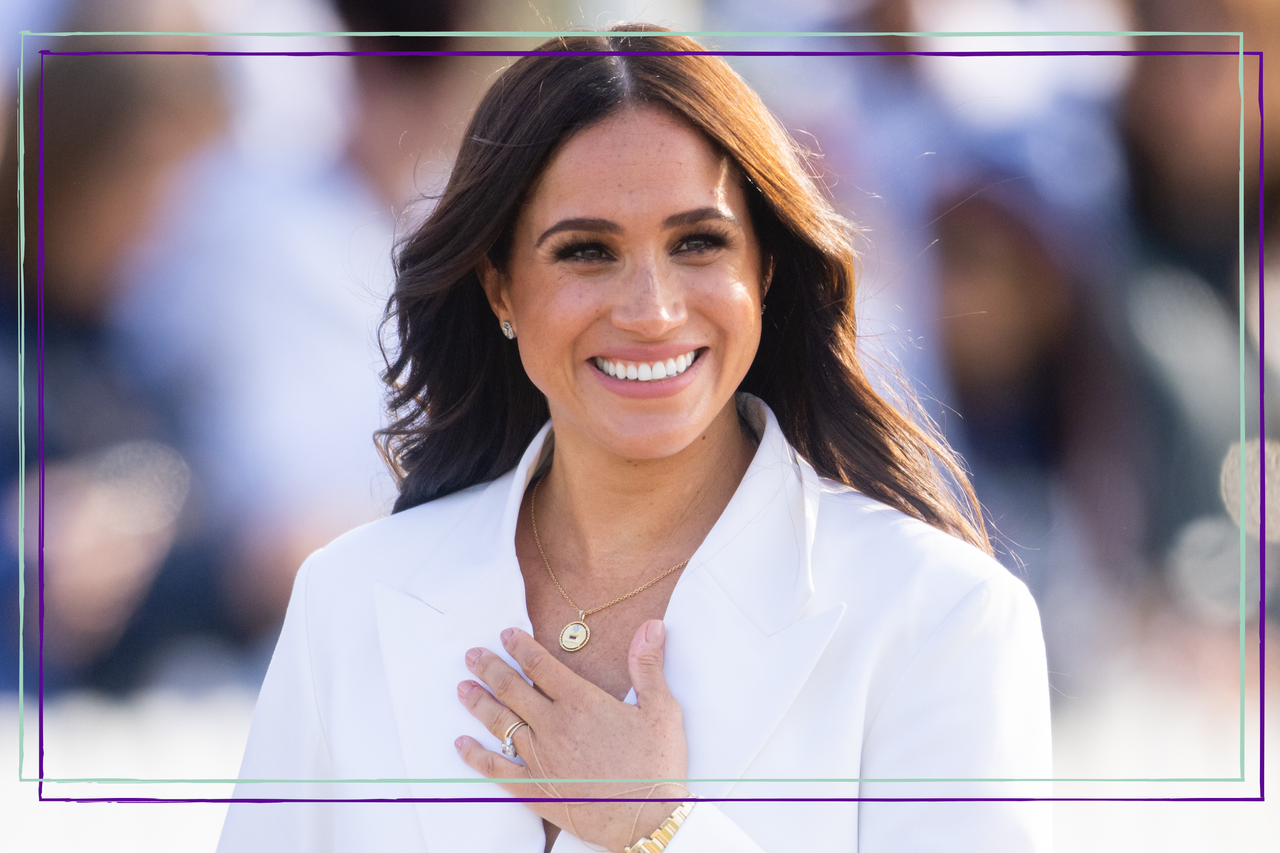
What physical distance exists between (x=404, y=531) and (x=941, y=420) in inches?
41.4

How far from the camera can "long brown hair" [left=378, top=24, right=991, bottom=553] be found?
1562 millimetres

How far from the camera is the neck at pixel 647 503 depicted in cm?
178

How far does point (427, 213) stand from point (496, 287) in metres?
0.20

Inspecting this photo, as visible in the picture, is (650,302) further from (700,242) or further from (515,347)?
(515,347)

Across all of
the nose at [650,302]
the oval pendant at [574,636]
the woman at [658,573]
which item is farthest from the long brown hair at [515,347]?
the oval pendant at [574,636]

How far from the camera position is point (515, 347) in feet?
6.66

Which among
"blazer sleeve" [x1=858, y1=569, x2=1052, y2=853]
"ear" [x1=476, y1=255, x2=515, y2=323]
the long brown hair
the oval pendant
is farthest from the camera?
"ear" [x1=476, y1=255, x2=515, y2=323]

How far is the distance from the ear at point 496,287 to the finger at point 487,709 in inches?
25.9

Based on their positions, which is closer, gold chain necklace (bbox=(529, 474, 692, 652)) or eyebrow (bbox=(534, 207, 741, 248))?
eyebrow (bbox=(534, 207, 741, 248))

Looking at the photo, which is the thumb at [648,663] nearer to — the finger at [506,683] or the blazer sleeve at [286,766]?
the finger at [506,683]

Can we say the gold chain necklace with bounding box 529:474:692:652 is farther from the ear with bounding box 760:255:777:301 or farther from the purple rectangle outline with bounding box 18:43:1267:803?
the ear with bounding box 760:255:777:301

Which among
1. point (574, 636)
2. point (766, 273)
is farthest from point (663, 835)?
point (766, 273)

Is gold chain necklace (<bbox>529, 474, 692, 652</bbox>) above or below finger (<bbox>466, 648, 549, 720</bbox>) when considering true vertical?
above

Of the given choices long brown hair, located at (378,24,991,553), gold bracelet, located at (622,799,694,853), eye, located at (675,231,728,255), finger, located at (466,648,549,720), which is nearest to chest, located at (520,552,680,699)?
finger, located at (466,648,549,720)
